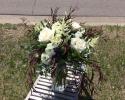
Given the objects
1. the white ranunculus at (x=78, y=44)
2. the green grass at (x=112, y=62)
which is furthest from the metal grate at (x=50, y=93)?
the green grass at (x=112, y=62)

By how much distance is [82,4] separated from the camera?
10.6 m

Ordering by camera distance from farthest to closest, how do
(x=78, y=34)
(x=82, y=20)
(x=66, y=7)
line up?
(x=66, y=7), (x=82, y=20), (x=78, y=34)

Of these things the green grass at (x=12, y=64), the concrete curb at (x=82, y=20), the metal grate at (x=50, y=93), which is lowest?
the metal grate at (x=50, y=93)

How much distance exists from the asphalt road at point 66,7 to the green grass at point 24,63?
1023 millimetres

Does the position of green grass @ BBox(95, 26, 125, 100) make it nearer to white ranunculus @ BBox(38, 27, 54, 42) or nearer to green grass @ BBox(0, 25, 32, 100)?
green grass @ BBox(0, 25, 32, 100)

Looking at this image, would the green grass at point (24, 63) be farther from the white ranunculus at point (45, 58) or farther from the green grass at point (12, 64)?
the white ranunculus at point (45, 58)

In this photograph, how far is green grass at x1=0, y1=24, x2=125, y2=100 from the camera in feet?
23.1

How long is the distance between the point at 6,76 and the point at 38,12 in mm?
2969

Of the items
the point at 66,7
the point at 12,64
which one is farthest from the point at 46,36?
the point at 66,7

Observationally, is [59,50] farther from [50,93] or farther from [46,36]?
[50,93]

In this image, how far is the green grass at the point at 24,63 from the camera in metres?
7.04

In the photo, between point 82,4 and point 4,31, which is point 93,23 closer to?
point 82,4

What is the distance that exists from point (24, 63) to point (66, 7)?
3175mm

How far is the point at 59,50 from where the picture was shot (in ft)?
17.6
